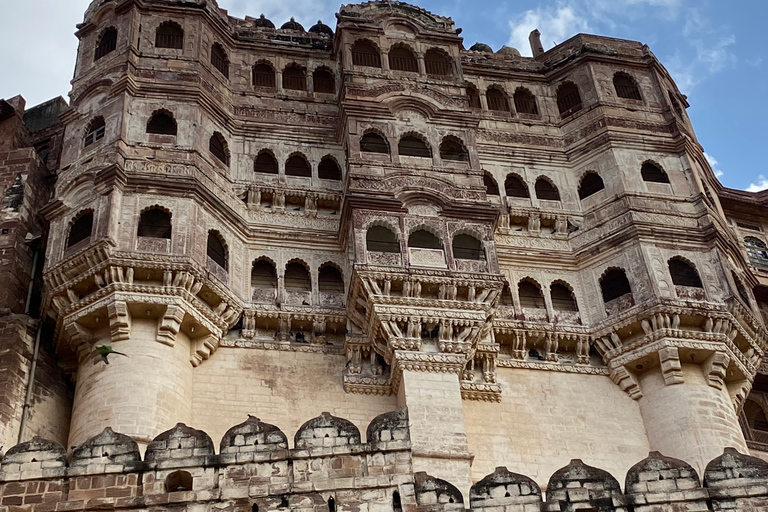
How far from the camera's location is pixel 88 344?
2028cm

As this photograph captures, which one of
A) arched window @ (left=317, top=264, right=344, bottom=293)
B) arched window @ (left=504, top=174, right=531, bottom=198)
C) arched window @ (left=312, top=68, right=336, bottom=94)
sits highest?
arched window @ (left=312, top=68, right=336, bottom=94)

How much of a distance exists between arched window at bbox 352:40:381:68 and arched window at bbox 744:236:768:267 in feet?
35.9

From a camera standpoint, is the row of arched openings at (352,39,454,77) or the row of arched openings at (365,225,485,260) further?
the row of arched openings at (352,39,454,77)

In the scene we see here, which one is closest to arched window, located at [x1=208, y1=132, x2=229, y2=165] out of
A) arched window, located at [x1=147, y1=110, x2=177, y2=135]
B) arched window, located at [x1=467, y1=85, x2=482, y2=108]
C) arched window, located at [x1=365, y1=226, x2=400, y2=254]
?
arched window, located at [x1=147, y1=110, x2=177, y2=135]

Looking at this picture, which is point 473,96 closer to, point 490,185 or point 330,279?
point 490,185

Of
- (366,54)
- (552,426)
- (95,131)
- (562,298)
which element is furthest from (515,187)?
(95,131)

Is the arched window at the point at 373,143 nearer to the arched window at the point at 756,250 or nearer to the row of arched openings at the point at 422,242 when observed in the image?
the row of arched openings at the point at 422,242

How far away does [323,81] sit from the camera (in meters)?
26.9

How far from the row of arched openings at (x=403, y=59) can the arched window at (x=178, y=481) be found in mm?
A: 14627

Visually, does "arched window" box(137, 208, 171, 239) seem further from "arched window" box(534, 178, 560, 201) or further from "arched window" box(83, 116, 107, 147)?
"arched window" box(534, 178, 560, 201)

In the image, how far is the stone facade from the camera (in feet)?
66.6

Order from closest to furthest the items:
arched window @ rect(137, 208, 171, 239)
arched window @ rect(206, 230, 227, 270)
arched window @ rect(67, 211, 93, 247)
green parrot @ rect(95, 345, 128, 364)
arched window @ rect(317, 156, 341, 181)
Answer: green parrot @ rect(95, 345, 128, 364) < arched window @ rect(137, 208, 171, 239) < arched window @ rect(67, 211, 93, 247) < arched window @ rect(206, 230, 227, 270) < arched window @ rect(317, 156, 341, 181)

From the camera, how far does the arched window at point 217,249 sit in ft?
72.0

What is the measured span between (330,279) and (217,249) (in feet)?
7.97
